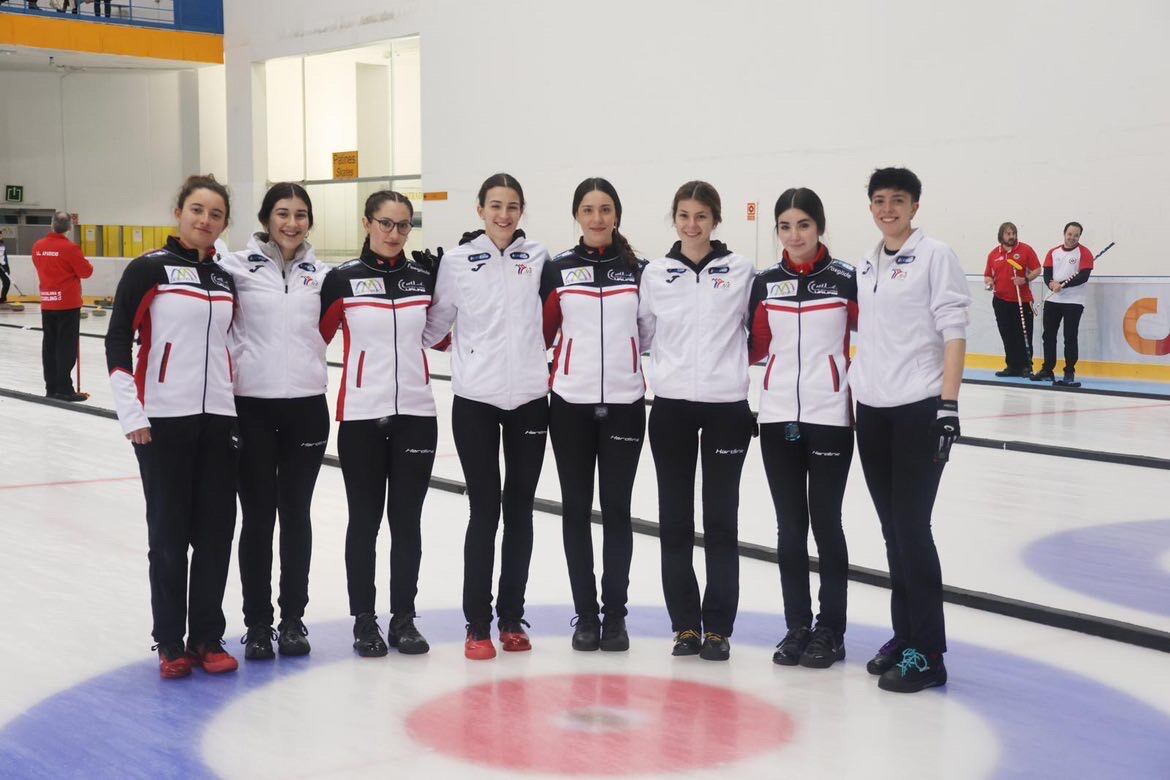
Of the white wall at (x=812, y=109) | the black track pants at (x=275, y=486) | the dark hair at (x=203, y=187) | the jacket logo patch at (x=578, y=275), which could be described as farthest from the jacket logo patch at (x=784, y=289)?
the white wall at (x=812, y=109)

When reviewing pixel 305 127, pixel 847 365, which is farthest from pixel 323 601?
pixel 305 127

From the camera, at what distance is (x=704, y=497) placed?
4.55 meters

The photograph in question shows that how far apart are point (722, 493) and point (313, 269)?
1656 mm

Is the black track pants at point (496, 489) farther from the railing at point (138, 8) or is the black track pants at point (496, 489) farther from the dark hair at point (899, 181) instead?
the railing at point (138, 8)

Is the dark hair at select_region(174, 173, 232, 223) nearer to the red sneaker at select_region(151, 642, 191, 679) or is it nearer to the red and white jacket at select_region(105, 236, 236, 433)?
the red and white jacket at select_region(105, 236, 236, 433)

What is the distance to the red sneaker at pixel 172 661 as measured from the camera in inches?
166

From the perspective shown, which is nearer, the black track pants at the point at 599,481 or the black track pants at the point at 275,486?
the black track pants at the point at 275,486

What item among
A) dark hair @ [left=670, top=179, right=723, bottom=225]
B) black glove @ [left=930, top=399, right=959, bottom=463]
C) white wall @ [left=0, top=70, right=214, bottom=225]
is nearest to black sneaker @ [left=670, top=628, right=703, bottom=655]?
black glove @ [left=930, top=399, right=959, bottom=463]

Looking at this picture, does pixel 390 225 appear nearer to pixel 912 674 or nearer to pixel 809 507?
pixel 809 507

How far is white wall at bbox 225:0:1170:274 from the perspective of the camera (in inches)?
569

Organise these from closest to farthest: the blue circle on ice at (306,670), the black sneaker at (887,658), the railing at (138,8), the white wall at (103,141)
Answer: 1. the blue circle on ice at (306,670)
2. the black sneaker at (887,658)
3. the railing at (138,8)
4. the white wall at (103,141)

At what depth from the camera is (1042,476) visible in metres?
8.31

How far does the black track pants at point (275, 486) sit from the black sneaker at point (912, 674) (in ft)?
6.83

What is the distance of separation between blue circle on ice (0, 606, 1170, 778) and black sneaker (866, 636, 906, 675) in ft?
0.66
